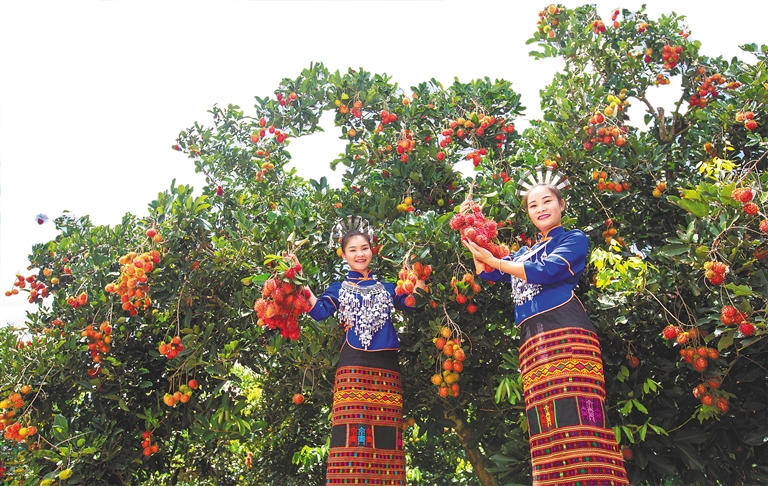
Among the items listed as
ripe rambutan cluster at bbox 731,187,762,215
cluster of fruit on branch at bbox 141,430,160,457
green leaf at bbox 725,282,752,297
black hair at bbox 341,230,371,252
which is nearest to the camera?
green leaf at bbox 725,282,752,297

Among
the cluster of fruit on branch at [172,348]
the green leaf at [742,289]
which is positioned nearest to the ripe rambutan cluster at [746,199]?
the green leaf at [742,289]

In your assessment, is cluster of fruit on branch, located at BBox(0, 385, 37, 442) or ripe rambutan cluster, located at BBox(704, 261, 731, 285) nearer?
ripe rambutan cluster, located at BBox(704, 261, 731, 285)

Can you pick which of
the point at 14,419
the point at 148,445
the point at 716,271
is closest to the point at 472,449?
the point at 716,271

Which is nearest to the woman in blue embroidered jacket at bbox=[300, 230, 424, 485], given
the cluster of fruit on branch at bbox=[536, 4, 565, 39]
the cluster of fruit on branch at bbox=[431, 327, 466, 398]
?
the cluster of fruit on branch at bbox=[431, 327, 466, 398]

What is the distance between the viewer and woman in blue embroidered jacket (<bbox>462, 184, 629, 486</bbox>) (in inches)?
85.9

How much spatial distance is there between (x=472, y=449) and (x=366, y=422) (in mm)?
1588

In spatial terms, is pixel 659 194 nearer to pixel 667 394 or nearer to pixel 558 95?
pixel 558 95

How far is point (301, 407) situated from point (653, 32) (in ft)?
16.5

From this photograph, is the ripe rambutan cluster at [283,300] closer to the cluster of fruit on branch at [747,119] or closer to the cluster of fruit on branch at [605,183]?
the cluster of fruit on branch at [605,183]

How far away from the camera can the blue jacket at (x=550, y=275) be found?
2.53 m

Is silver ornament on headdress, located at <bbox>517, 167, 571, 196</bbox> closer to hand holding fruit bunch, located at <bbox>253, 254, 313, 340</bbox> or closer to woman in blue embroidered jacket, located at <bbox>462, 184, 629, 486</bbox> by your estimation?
woman in blue embroidered jacket, located at <bbox>462, 184, 629, 486</bbox>

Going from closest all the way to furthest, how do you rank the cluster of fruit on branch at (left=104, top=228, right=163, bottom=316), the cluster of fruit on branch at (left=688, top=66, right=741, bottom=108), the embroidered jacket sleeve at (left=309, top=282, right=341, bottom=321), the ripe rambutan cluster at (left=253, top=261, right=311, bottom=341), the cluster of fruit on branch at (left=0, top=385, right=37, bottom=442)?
the ripe rambutan cluster at (left=253, top=261, right=311, bottom=341)
the embroidered jacket sleeve at (left=309, top=282, right=341, bottom=321)
the cluster of fruit on branch at (left=104, top=228, right=163, bottom=316)
the cluster of fruit on branch at (left=0, top=385, right=37, bottom=442)
the cluster of fruit on branch at (left=688, top=66, right=741, bottom=108)

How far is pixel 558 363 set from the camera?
2359 millimetres

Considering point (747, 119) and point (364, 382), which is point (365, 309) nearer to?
point (364, 382)
